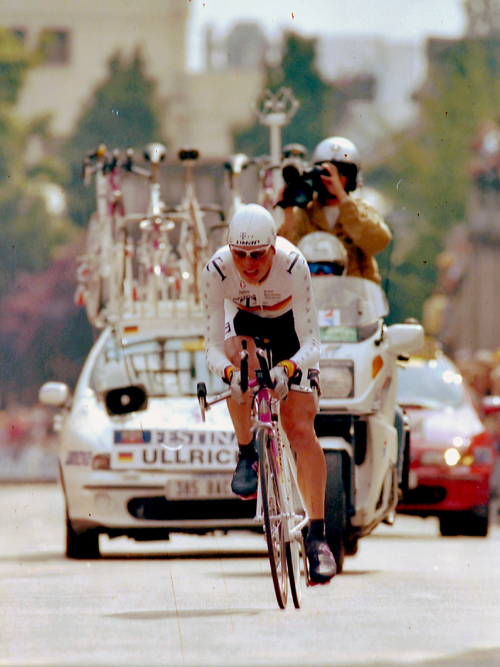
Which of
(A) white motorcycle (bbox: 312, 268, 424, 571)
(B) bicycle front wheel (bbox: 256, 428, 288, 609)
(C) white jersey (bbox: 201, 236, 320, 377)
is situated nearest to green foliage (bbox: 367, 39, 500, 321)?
(A) white motorcycle (bbox: 312, 268, 424, 571)

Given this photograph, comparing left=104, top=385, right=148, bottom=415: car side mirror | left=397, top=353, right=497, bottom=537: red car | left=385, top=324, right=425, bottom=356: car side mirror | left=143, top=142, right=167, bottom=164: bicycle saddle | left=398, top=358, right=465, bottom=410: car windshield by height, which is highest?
left=143, top=142, right=167, bottom=164: bicycle saddle

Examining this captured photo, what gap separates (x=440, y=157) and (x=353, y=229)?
4813cm

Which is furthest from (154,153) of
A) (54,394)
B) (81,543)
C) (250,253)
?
(250,253)

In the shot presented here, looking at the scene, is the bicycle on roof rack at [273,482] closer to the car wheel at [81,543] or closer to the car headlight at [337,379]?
the car headlight at [337,379]

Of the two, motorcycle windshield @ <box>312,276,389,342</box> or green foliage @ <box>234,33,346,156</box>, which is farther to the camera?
green foliage @ <box>234,33,346,156</box>

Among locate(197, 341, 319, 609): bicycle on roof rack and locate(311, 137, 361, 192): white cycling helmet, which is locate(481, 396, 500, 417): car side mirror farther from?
locate(197, 341, 319, 609): bicycle on roof rack

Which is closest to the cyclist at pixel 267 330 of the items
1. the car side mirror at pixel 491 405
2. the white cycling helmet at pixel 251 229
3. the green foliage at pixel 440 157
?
the white cycling helmet at pixel 251 229

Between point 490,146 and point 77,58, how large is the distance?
60.4 meters

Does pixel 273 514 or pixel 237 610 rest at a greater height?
pixel 273 514

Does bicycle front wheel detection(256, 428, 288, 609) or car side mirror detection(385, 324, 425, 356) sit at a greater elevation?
car side mirror detection(385, 324, 425, 356)

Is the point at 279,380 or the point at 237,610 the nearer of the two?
the point at 279,380

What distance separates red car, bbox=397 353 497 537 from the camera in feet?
48.1

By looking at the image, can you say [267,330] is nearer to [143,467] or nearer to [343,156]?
[343,156]

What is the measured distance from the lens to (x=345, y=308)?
406 inches
